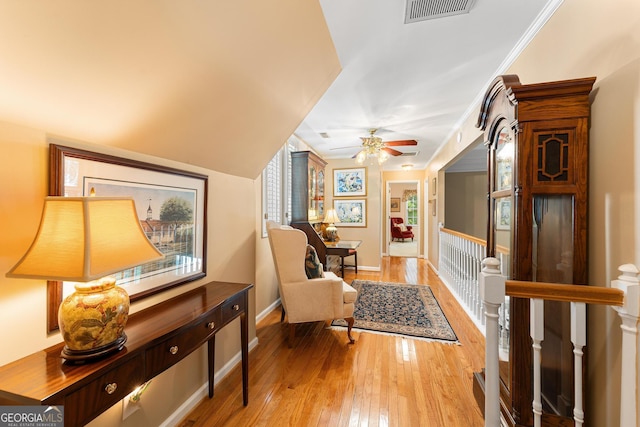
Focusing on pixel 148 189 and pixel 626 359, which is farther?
pixel 148 189

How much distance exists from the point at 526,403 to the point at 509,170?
48.4 inches

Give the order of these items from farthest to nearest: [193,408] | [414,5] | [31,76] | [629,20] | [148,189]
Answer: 1. [193,408]
2. [414,5]
3. [148,189]
4. [629,20]
5. [31,76]

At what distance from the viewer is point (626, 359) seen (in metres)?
0.94

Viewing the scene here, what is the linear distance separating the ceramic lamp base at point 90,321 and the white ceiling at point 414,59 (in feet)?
6.08

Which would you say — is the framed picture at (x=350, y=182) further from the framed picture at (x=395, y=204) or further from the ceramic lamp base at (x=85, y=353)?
the framed picture at (x=395, y=204)

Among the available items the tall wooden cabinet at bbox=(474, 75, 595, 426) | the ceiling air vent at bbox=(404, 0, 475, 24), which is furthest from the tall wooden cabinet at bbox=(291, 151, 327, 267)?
the tall wooden cabinet at bbox=(474, 75, 595, 426)

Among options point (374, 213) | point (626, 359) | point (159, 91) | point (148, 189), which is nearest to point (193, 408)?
point (148, 189)

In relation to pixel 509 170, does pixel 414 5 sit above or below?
above

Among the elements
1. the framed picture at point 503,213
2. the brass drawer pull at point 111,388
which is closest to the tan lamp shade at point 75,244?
the brass drawer pull at point 111,388

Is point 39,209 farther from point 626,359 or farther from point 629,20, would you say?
point 629,20

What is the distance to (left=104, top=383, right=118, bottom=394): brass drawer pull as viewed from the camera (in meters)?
0.85

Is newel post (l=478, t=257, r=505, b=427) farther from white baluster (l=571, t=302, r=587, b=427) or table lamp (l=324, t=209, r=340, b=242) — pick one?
table lamp (l=324, t=209, r=340, b=242)

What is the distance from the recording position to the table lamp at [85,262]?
78 centimetres

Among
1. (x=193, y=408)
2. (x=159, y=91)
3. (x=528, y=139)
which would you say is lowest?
(x=193, y=408)
